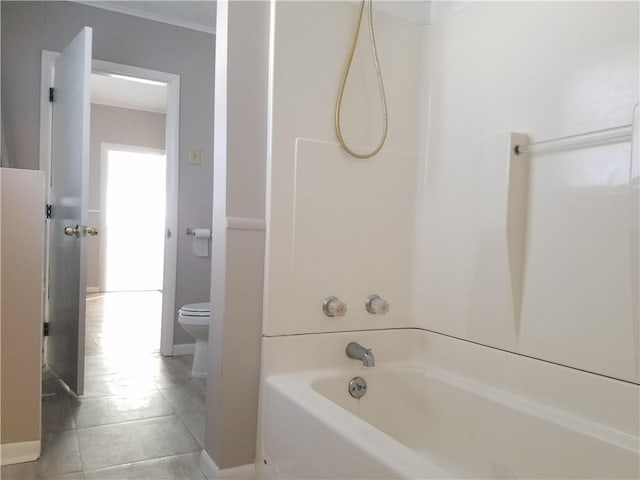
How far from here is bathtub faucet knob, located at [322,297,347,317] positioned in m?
1.69

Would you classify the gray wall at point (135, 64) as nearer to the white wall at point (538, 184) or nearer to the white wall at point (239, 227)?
the white wall at point (239, 227)

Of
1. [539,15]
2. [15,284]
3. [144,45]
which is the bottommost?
[15,284]

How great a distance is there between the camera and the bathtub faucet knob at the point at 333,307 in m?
1.69

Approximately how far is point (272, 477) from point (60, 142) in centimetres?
227

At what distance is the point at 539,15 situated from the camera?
1.45 meters

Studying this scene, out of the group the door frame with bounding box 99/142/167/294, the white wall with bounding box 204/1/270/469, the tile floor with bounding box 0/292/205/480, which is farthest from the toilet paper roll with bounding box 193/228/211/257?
the door frame with bounding box 99/142/167/294

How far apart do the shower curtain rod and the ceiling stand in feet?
14.3

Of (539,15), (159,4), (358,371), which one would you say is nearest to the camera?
(539,15)

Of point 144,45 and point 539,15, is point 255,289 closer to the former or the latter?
point 539,15

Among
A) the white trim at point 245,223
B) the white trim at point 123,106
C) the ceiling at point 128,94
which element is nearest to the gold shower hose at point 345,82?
the white trim at point 245,223

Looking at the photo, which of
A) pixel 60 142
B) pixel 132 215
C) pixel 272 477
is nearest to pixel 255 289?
pixel 272 477

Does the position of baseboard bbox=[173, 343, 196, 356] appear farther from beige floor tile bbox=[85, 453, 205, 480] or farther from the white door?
beige floor tile bbox=[85, 453, 205, 480]

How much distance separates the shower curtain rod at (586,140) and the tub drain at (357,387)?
92 centimetres

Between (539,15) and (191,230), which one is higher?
(539,15)
